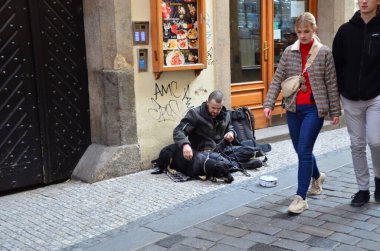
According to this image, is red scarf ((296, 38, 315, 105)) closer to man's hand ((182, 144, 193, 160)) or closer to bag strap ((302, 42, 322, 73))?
bag strap ((302, 42, 322, 73))

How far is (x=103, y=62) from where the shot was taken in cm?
558

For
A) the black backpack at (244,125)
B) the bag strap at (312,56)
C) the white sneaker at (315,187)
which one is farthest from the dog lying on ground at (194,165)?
the bag strap at (312,56)

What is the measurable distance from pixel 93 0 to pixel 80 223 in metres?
2.46

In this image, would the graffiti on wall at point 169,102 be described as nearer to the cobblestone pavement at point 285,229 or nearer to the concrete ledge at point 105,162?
the concrete ledge at point 105,162

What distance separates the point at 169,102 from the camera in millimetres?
6180

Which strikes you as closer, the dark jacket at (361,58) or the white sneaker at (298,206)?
the dark jacket at (361,58)

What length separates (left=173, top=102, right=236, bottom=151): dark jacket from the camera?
559 centimetres

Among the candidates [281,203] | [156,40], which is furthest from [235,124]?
[281,203]

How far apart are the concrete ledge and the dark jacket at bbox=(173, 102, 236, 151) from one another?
64 cm

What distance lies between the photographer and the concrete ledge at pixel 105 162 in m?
5.58

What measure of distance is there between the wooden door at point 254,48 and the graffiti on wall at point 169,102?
1.38 metres

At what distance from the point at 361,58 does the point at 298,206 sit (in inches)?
52.6

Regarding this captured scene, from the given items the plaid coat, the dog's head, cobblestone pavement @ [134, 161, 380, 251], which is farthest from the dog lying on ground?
the plaid coat

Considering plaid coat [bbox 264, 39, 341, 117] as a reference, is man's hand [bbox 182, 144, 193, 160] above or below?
below
